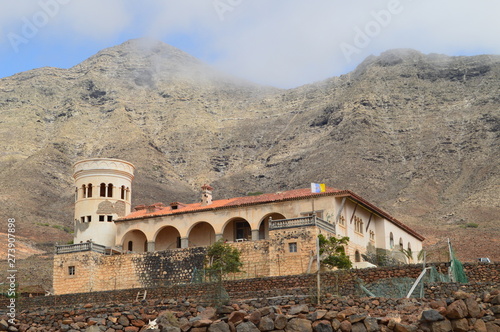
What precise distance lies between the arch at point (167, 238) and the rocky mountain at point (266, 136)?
38069 millimetres

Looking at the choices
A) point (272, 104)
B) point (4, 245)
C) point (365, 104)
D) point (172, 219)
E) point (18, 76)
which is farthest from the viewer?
point (18, 76)

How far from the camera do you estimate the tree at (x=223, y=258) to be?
42562mm

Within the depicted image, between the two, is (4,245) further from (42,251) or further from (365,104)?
(365,104)

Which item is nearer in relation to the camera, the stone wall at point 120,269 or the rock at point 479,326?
the rock at point 479,326

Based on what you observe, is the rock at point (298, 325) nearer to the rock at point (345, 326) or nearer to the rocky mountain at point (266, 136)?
the rock at point (345, 326)

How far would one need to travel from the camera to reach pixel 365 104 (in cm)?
14088

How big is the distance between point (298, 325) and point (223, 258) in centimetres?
2548

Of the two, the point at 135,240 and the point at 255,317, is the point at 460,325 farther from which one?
the point at 135,240

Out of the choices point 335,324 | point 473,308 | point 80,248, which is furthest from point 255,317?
point 80,248

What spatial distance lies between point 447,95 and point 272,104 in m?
43.4

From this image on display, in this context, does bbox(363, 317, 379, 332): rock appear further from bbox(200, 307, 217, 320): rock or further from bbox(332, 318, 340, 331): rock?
bbox(200, 307, 217, 320): rock

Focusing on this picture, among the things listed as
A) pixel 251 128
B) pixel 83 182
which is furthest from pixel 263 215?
pixel 251 128

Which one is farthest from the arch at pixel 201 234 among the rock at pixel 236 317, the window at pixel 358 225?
the rock at pixel 236 317

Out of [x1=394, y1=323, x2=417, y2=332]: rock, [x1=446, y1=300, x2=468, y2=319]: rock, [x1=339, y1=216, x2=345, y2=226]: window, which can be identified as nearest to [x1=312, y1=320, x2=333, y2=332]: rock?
[x1=394, y1=323, x2=417, y2=332]: rock
